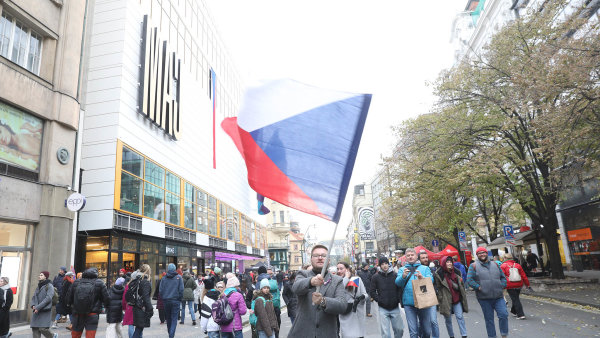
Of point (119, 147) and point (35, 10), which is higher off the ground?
point (35, 10)

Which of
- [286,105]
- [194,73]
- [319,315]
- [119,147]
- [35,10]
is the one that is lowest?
[319,315]

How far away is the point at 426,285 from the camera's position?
282 inches

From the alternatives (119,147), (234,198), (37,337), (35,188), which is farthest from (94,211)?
(234,198)

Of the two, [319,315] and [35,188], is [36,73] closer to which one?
[35,188]

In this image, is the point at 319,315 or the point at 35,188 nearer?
the point at 319,315

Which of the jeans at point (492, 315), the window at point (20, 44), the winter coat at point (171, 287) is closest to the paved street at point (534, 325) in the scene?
the jeans at point (492, 315)

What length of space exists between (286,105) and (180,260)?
27332mm

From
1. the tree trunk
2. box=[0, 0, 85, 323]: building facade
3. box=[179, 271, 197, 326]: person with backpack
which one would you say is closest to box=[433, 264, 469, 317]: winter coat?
box=[179, 271, 197, 326]: person with backpack

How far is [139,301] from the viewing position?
28.7 ft

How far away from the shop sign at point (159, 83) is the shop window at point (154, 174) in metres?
2.84

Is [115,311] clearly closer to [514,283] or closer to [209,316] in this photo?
[209,316]

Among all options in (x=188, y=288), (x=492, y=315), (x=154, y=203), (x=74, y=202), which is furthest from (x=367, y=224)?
(x=492, y=315)

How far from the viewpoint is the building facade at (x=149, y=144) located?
2189 centimetres

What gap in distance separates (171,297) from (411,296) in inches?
248
